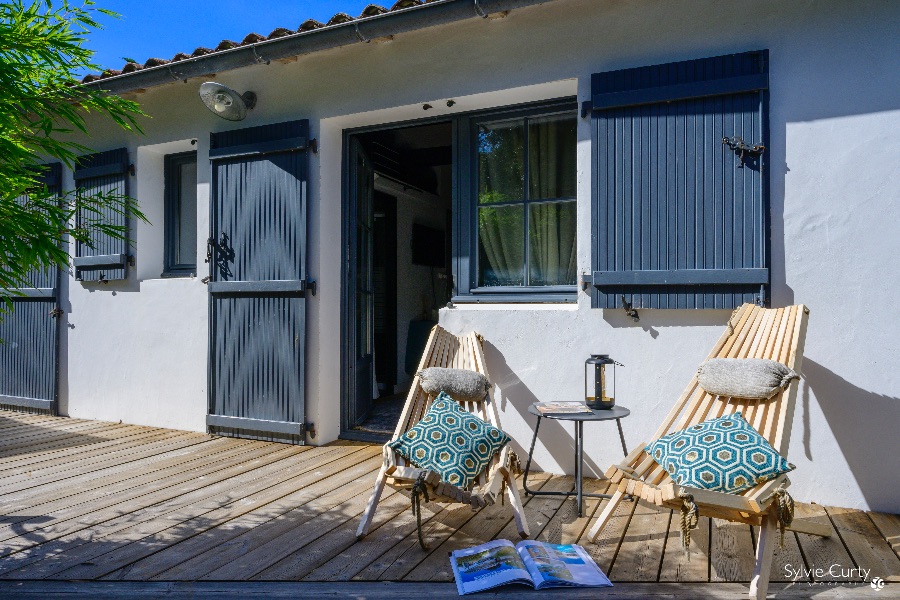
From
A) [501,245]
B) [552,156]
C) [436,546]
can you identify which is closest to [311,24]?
[552,156]

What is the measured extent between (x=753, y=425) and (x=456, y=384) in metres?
1.42

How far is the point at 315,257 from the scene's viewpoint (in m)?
4.66

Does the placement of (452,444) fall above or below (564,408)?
below

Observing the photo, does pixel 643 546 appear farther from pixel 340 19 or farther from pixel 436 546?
pixel 340 19

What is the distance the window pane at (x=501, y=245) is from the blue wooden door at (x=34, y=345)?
397 cm

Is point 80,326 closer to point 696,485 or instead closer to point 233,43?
point 233,43

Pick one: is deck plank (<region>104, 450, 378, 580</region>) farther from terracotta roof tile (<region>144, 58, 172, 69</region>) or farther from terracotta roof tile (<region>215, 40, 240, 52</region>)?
terracotta roof tile (<region>144, 58, 172, 69</region>)

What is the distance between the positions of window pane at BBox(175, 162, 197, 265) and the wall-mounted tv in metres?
2.32

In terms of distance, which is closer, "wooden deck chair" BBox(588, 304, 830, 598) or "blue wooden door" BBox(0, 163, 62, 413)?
"wooden deck chair" BBox(588, 304, 830, 598)

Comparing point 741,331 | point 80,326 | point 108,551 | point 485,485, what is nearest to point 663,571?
point 485,485

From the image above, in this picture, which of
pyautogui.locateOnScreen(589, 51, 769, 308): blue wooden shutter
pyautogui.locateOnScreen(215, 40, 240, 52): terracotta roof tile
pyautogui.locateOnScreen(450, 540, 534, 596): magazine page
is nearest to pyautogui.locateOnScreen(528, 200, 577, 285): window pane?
pyautogui.locateOnScreen(589, 51, 769, 308): blue wooden shutter

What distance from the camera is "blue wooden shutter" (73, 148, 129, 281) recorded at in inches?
215

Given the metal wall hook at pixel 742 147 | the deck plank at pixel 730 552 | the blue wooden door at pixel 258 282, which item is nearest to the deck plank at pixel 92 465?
the blue wooden door at pixel 258 282

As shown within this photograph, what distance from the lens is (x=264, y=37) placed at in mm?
4418
